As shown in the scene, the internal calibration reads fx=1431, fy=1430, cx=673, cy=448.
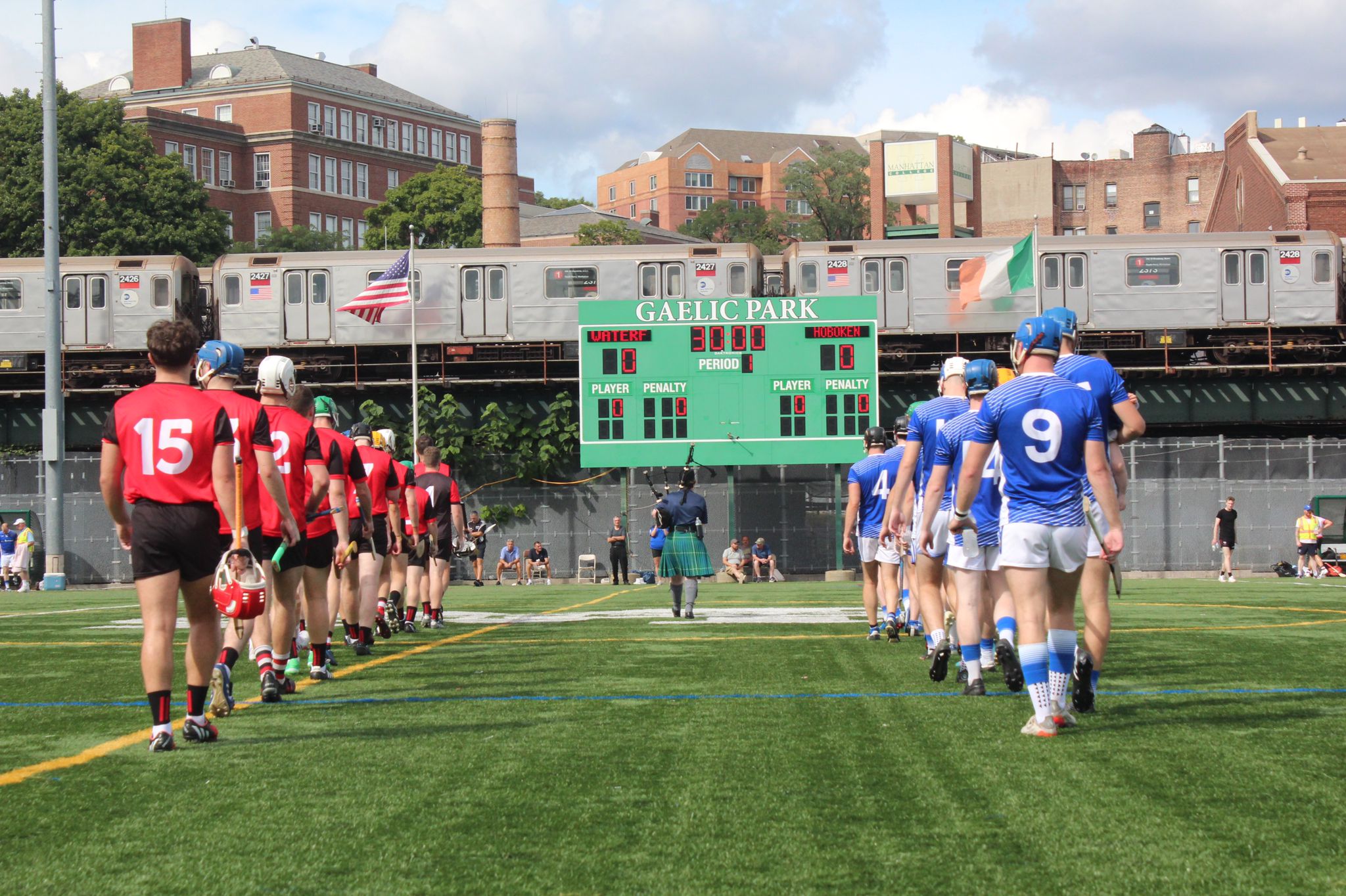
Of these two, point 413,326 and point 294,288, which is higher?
point 294,288

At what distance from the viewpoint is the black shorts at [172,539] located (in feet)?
20.1

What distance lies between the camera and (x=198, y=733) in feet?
21.2

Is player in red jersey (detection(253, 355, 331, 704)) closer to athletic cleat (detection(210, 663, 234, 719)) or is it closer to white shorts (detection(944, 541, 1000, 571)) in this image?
athletic cleat (detection(210, 663, 234, 719))

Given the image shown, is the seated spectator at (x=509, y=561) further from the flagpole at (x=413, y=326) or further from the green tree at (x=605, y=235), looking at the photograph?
the green tree at (x=605, y=235)

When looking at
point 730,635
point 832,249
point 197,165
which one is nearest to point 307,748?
point 730,635

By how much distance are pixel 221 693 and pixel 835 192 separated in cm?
10576

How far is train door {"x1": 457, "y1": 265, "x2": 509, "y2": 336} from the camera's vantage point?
40.6 m

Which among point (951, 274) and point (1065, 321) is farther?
point (951, 274)

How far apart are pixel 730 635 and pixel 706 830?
815 centimetres

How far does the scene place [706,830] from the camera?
465 centimetres

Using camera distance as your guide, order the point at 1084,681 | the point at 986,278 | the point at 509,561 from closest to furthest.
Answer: the point at 1084,681
the point at 509,561
the point at 986,278

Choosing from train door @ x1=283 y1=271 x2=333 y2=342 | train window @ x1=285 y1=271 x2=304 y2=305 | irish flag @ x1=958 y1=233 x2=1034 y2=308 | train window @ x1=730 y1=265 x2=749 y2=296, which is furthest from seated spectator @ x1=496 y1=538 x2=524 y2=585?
irish flag @ x1=958 y1=233 x2=1034 y2=308

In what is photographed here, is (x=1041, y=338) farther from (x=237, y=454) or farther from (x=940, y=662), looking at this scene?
(x=237, y=454)

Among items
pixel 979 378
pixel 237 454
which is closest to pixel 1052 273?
pixel 979 378
